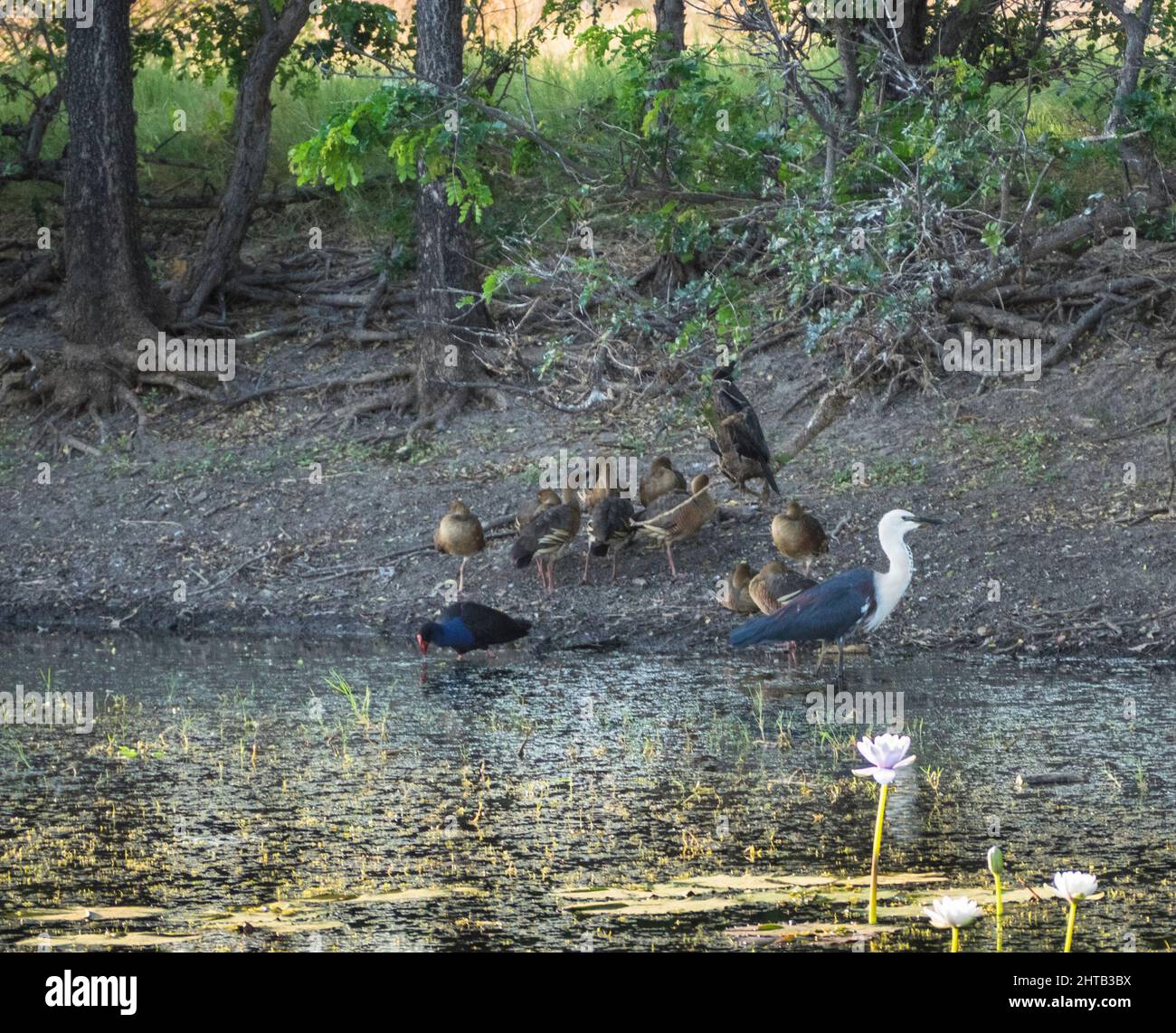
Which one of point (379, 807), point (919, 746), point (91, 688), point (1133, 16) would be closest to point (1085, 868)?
point (919, 746)

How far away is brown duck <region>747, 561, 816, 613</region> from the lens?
1121 centimetres

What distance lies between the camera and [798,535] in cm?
1216

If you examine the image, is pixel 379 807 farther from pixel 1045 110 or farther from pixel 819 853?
pixel 1045 110

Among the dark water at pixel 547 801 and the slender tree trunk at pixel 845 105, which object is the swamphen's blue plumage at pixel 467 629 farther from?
the slender tree trunk at pixel 845 105

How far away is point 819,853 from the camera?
700 centimetres

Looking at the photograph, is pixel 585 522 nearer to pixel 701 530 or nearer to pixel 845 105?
pixel 701 530

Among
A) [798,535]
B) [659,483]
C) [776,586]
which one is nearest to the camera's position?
[776,586]

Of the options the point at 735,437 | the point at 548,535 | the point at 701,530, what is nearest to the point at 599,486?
the point at 701,530

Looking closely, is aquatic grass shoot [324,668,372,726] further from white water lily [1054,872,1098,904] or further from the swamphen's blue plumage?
white water lily [1054,872,1098,904]

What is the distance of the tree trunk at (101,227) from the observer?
16.7 meters

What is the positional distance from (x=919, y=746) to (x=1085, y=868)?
2270mm

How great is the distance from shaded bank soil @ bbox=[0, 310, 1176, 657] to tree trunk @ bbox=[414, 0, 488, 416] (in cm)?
39

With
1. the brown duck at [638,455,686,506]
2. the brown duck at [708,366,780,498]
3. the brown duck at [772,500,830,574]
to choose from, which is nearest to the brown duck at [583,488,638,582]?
the brown duck at [638,455,686,506]

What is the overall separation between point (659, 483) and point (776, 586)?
7.09 feet
